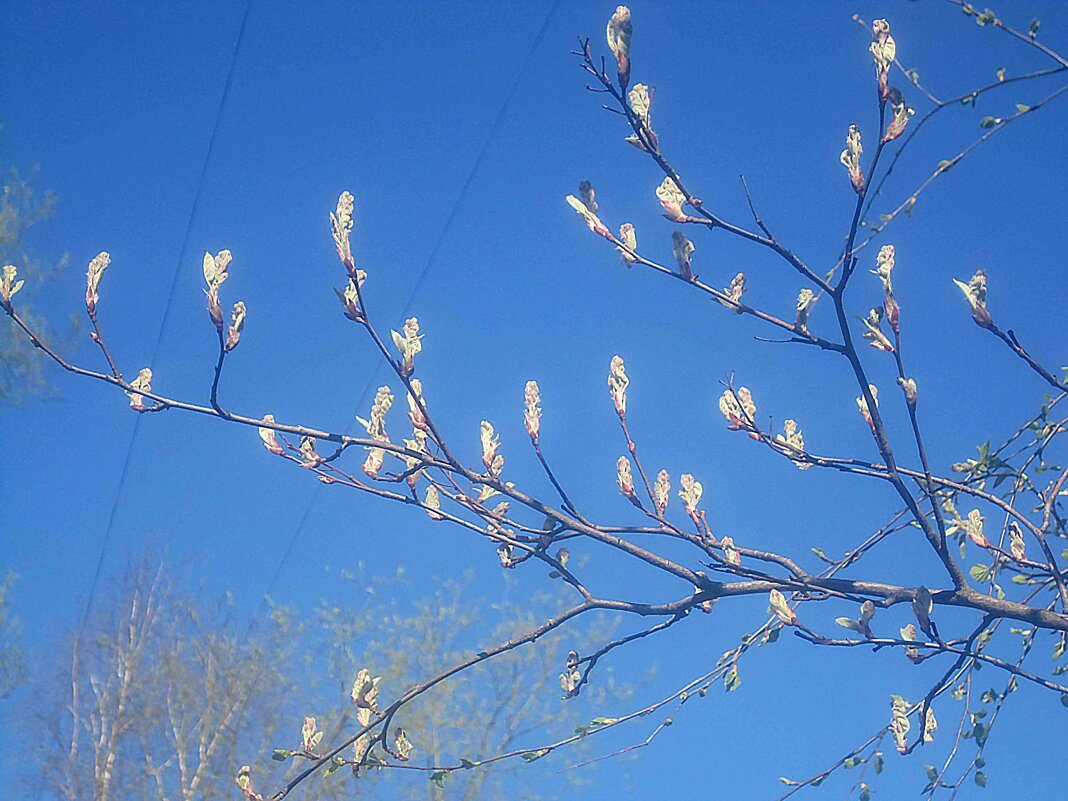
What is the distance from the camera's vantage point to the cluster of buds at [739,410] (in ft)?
6.31

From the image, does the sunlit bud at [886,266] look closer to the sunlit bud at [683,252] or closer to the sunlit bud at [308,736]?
the sunlit bud at [683,252]

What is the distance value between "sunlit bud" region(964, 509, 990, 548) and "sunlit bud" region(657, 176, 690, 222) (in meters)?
0.77

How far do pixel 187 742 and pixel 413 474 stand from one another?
8249 millimetres

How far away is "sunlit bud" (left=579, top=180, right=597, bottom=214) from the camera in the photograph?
1.70 m

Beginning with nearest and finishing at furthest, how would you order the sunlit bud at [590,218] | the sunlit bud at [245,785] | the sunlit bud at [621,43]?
1. the sunlit bud at [621,43]
2. the sunlit bud at [590,218]
3. the sunlit bud at [245,785]

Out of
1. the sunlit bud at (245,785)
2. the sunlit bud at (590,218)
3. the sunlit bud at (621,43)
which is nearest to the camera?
the sunlit bud at (621,43)

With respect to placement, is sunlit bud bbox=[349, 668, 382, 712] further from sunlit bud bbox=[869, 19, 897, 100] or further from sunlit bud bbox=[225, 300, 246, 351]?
sunlit bud bbox=[869, 19, 897, 100]

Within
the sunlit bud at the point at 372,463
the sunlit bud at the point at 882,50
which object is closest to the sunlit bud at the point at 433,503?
the sunlit bud at the point at 372,463

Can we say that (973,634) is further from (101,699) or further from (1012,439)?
(101,699)

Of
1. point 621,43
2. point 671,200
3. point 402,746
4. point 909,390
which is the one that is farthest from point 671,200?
point 402,746

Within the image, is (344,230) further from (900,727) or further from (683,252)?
(900,727)

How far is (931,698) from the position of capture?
203 cm

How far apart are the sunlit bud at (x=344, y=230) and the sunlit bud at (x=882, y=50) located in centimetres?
85

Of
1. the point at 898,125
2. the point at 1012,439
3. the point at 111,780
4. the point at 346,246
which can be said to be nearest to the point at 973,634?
the point at 1012,439
